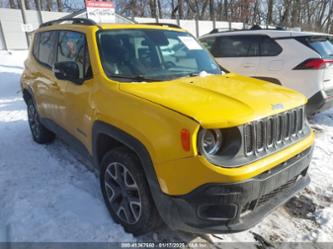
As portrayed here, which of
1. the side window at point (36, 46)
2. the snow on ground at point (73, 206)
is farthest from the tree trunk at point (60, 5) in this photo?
the snow on ground at point (73, 206)

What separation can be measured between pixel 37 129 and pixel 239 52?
4.60 meters

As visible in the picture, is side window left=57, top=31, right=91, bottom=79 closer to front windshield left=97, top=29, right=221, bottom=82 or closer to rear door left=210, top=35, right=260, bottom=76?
front windshield left=97, top=29, right=221, bottom=82

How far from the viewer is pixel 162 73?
325cm

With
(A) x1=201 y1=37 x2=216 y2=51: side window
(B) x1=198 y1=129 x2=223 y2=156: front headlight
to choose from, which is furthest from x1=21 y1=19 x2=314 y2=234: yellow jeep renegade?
(A) x1=201 y1=37 x2=216 y2=51: side window

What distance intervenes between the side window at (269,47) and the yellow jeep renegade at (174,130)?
3.17m

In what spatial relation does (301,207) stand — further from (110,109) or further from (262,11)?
(262,11)

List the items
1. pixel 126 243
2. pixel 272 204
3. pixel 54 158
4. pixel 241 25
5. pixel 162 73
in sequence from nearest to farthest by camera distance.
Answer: pixel 272 204 < pixel 126 243 < pixel 162 73 < pixel 54 158 < pixel 241 25

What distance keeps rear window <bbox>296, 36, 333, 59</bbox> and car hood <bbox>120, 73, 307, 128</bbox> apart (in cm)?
339

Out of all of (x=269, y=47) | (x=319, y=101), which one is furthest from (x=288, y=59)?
(x=319, y=101)

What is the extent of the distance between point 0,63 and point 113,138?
1334 cm

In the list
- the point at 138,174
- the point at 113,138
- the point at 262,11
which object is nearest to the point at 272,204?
the point at 138,174

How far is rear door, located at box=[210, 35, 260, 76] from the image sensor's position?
6.83m

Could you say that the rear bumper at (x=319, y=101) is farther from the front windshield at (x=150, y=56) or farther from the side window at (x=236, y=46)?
the front windshield at (x=150, y=56)

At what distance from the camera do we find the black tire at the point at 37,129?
513 centimetres
